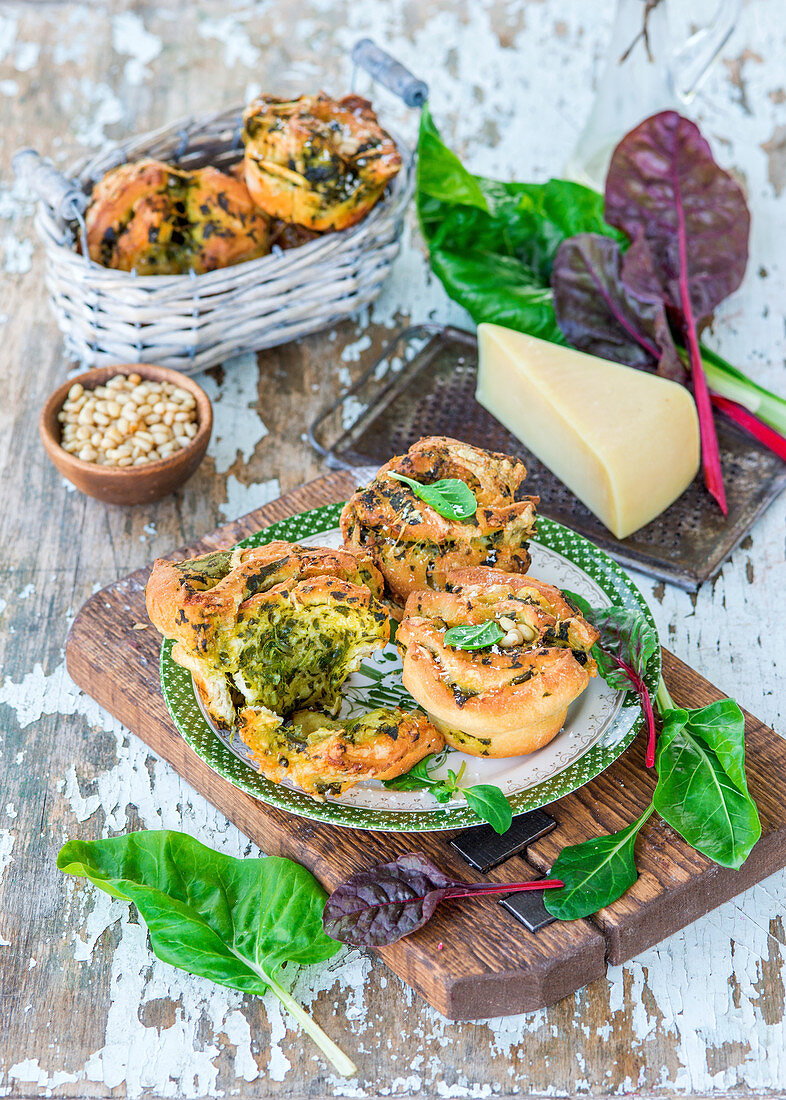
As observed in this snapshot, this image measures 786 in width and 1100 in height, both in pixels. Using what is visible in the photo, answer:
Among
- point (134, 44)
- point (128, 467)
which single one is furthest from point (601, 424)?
point (134, 44)

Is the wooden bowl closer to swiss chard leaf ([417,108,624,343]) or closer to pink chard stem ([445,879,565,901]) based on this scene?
swiss chard leaf ([417,108,624,343])

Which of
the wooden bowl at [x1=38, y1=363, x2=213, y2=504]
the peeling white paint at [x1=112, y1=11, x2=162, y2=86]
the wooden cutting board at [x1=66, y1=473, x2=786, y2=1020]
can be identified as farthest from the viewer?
the peeling white paint at [x1=112, y1=11, x2=162, y2=86]

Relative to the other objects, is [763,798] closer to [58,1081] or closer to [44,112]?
[58,1081]

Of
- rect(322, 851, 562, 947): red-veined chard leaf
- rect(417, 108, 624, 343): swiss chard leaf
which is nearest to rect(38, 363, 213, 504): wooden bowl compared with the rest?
rect(417, 108, 624, 343): swiss chard leaf

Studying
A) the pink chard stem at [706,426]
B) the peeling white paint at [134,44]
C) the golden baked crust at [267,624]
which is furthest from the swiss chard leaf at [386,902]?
the peeling white paint at [134,44]

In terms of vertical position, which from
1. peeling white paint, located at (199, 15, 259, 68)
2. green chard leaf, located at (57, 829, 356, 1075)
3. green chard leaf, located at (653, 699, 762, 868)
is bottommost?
peeling white paint, located at (199, 15, 259, 68)
